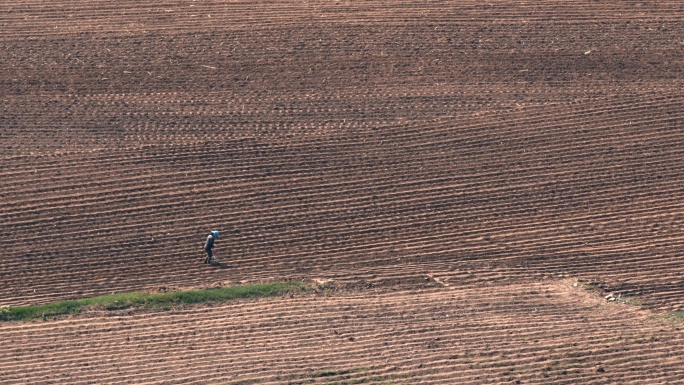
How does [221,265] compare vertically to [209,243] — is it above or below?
below

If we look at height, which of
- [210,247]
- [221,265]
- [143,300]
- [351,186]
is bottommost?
[143,300]

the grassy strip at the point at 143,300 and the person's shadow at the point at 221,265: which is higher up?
the person's shadow at the point at 221,265

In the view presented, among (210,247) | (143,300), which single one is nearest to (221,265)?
(210,247)

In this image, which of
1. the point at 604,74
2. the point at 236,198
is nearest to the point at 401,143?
the point at 236,198

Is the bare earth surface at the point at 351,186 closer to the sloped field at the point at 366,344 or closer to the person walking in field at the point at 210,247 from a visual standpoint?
the sloped field at the point at 366,344

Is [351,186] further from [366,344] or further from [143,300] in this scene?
[366,344]

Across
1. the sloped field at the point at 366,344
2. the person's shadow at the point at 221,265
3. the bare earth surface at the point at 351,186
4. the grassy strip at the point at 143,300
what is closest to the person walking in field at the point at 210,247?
the person's shadow at the point at 221,265
